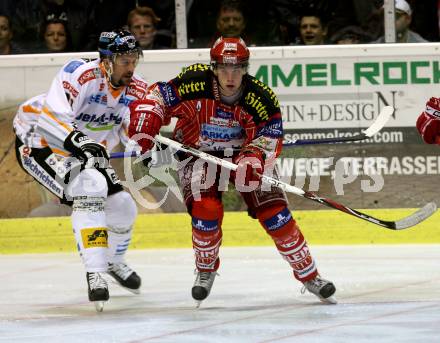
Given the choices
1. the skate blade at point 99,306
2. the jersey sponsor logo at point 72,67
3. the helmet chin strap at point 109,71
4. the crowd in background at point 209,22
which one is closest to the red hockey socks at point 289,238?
the skate blade at point 99,306

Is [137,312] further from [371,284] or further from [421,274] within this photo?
[421,274]

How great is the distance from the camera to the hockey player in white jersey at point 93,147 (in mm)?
5543

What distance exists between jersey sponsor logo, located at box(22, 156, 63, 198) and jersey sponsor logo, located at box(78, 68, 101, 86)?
0.54m

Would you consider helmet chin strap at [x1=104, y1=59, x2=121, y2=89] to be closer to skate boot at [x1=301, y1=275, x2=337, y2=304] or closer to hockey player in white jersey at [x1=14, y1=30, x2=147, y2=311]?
hockey player in white jersey at [x1=14, y1=30, x2=147, y2=311]

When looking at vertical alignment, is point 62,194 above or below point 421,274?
above

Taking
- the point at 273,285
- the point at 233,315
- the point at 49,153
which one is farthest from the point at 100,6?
the point at 233,315

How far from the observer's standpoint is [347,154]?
7.86 metres

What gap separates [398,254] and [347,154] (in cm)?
91

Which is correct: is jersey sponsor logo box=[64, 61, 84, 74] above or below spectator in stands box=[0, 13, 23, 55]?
above

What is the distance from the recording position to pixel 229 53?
17.5 ft

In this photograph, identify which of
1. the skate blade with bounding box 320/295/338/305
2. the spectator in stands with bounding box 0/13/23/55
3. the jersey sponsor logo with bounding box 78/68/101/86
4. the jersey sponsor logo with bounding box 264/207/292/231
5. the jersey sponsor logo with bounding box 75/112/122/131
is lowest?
the skate blade with bounding box 320/295/338/305

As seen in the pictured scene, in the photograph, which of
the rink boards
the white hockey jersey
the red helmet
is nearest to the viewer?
the red helmet

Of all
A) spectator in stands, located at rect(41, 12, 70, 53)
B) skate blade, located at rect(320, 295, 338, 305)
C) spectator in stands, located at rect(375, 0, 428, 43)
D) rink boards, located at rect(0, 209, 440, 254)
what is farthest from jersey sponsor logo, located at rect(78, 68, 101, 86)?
spectator in stands, located at rect(375, 0, 428, 43)

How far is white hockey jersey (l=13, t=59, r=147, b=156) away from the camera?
5758 mm
